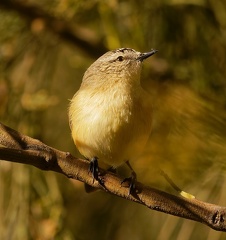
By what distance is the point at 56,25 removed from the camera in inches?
111

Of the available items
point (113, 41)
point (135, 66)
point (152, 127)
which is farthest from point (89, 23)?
point (152, 127)

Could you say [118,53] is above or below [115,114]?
above

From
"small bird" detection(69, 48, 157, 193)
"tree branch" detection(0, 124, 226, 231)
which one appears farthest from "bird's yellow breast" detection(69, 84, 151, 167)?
"tree branch" detection(0, 124, 226, 231)

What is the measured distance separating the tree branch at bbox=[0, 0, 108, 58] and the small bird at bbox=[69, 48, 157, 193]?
35cm

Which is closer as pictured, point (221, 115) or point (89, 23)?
point (221, 115)

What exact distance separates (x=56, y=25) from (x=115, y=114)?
28.5 inches

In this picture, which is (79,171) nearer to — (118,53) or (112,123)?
(112,123)

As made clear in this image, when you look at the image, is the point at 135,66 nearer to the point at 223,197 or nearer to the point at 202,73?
the point at 202,73

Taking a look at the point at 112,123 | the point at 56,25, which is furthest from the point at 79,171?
the point at 56,25

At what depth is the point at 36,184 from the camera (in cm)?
257

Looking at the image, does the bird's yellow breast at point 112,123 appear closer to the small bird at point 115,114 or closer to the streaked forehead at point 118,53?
the small bird at point 115,114

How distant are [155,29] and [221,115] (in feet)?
3.52

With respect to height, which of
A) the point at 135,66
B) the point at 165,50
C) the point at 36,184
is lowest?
the point at 36,184

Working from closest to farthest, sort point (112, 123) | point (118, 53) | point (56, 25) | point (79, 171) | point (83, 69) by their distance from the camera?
point (79, 171) < point (112, 123) < point (118, 53) < point (56, 25) < point (83, 69)
